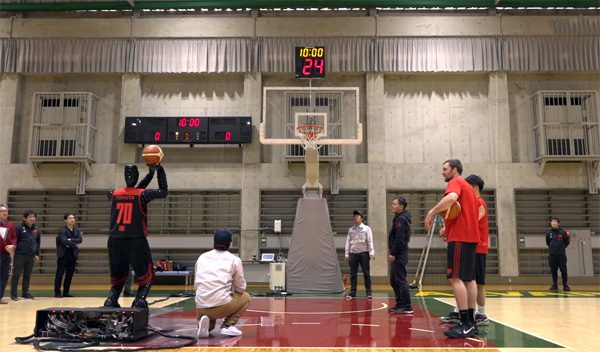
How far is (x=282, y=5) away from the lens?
16188 millimetres

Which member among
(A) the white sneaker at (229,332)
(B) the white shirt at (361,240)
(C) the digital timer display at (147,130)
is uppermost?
(C) the digital timer display at (147,130)

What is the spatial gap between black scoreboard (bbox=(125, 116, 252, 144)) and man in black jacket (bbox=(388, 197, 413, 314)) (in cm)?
848

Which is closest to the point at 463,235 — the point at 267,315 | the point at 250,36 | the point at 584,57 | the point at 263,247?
the point at 267,315

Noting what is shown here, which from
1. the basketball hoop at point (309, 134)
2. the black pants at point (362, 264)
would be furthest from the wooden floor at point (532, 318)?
the basketball hoop at point (309, 134)

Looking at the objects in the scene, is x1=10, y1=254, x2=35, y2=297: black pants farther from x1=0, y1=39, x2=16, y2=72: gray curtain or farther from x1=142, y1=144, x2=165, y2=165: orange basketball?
x1=0, y1=39, x2=16, y2=72: gray curtain

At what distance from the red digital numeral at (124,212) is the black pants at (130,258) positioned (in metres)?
0.20

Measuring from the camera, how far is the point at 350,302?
891 cm

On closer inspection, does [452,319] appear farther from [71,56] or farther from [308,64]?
[71,56]

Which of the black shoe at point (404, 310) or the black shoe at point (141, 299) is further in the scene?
the black shoe at point (404, 310)

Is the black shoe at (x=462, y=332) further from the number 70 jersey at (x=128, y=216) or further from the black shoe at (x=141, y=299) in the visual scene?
the number 70 jersey at (x=128, y=216)

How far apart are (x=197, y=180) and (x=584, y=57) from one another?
13.2 m

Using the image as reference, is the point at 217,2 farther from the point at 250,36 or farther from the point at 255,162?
the point at 255,162

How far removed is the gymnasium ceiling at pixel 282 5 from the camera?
15.9 metres

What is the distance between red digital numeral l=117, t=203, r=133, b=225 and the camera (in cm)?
517
